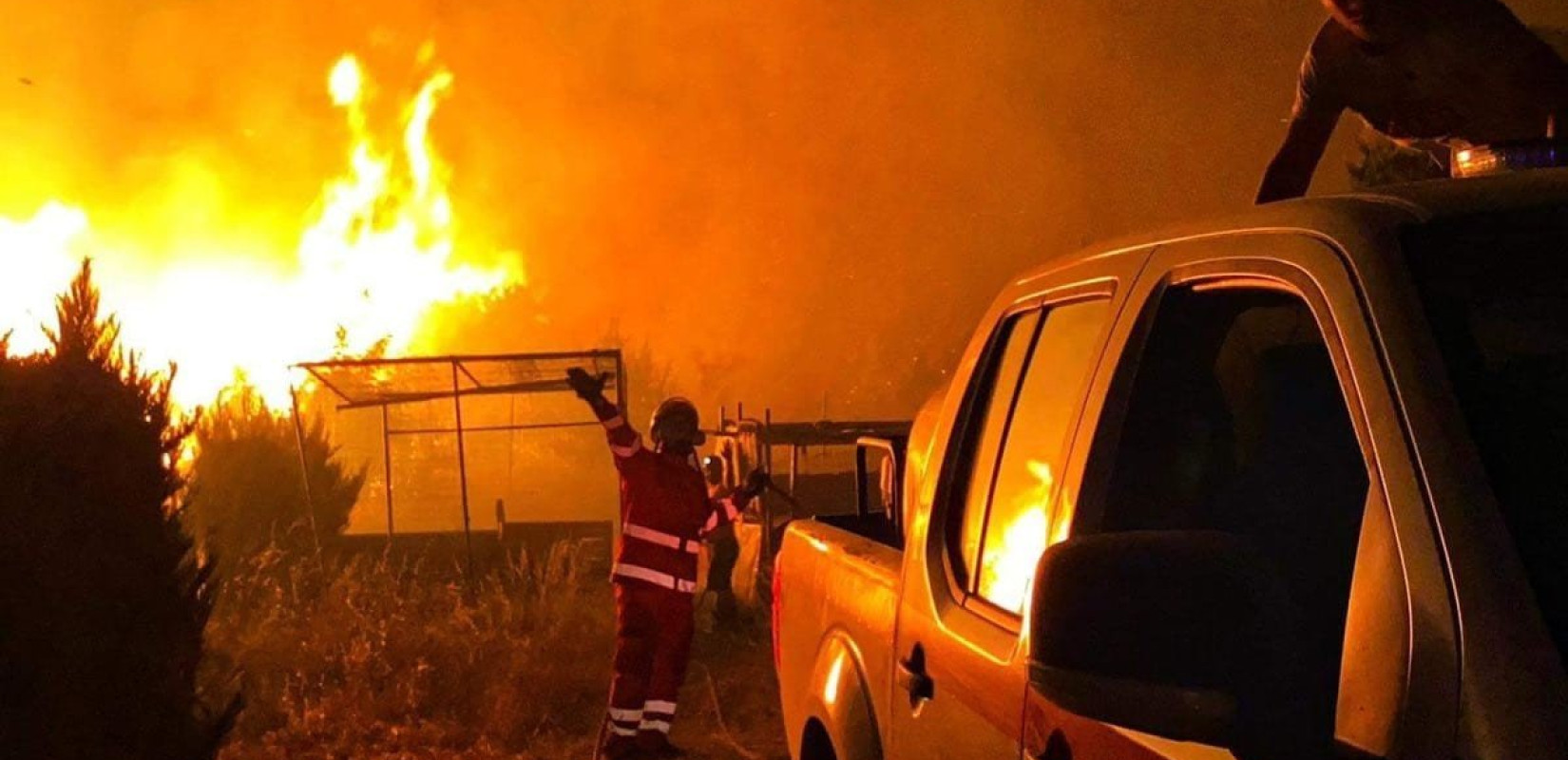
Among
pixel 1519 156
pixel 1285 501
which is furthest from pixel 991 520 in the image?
pixel 1519 156

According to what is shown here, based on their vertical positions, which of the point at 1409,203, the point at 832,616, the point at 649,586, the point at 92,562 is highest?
the point at 1409,203

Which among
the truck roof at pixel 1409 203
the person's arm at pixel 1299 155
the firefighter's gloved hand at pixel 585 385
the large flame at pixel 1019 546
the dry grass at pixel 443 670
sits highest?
the person's arm at pixel 1299 155

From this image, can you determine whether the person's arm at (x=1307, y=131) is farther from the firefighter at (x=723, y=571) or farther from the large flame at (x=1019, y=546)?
the firefighter at (x=723, y=571)

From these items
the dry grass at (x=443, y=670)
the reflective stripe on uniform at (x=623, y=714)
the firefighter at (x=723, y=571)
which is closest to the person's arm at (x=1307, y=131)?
the reflective stripe on uniform at (x=623, y=714)

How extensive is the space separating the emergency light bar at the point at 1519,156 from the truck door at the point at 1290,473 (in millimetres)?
319

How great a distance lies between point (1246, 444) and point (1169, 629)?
42.1 inches

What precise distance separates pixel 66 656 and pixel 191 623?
706 mm

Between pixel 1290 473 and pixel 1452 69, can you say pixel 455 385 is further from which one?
pixel 1290 473

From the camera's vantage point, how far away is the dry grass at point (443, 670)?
9.64 m

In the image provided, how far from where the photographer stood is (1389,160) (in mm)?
13062

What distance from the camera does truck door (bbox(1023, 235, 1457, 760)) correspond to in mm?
1628

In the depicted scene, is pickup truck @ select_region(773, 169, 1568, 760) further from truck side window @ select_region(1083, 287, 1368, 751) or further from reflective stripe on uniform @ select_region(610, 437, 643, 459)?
reflective stripe on uniform @ select_region(610, 437, 643, 459)

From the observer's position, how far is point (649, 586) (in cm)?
863

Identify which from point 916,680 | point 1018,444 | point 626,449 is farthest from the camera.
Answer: point 626,449
